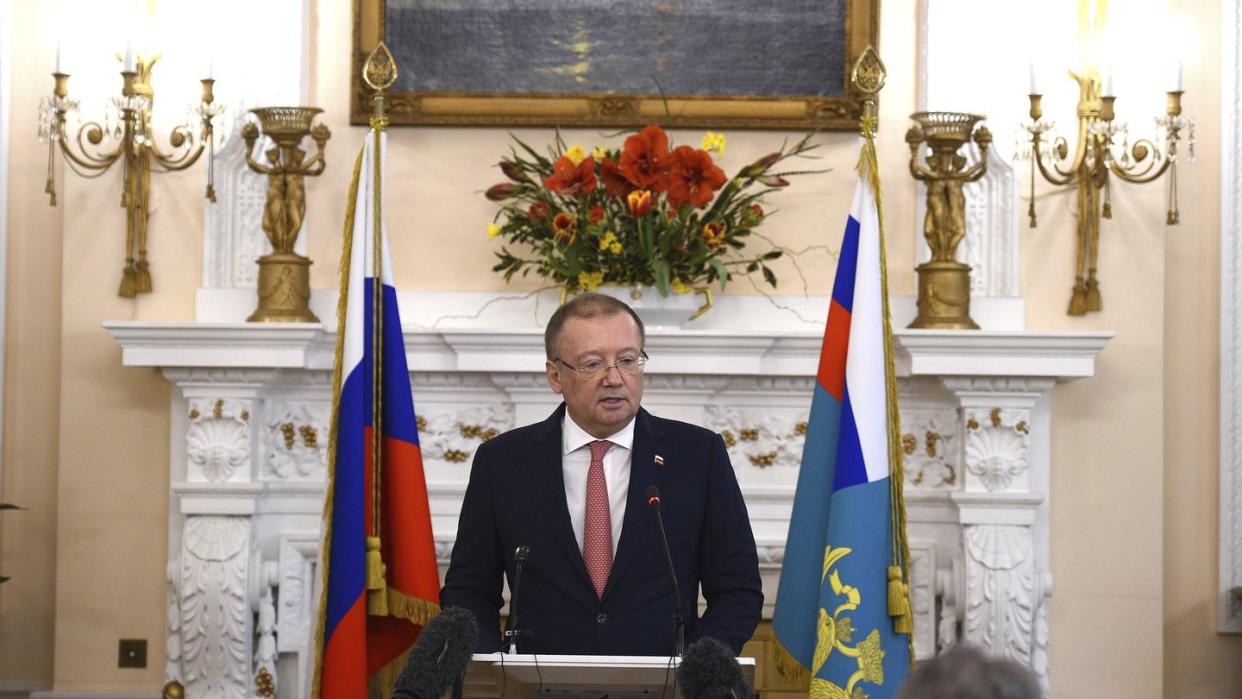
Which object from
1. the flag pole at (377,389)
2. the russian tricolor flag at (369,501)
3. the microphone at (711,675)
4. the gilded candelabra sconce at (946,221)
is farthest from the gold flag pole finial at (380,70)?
the microphone at (711,675)

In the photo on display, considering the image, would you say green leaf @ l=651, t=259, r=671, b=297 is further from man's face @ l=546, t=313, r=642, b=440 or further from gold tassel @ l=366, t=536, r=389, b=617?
man's face @ l=546, t=313, r=642, b=440

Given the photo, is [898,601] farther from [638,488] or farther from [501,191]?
[501,191]

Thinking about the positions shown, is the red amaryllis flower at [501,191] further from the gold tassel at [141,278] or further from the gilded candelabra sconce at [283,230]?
the gold tassel at [141,278]

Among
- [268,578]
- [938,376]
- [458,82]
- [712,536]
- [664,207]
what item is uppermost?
[458,82]

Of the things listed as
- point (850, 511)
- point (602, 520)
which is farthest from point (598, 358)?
point (850, 511)

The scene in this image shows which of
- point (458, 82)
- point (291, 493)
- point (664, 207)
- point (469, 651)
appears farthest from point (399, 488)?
point (469, 651)

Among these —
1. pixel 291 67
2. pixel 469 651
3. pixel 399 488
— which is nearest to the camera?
pixel 469 651

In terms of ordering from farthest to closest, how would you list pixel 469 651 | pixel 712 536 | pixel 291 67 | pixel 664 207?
pixel 291 67 → pixel 664 207 → pixel 712 536 → pixel 469 651

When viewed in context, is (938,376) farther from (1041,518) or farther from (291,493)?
(291,493)

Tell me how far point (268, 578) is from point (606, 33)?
214cm

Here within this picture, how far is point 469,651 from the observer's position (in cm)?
222

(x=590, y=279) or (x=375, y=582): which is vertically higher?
(x=590, y=279)

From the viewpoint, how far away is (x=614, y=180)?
469 cm

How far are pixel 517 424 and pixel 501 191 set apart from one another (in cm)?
77
